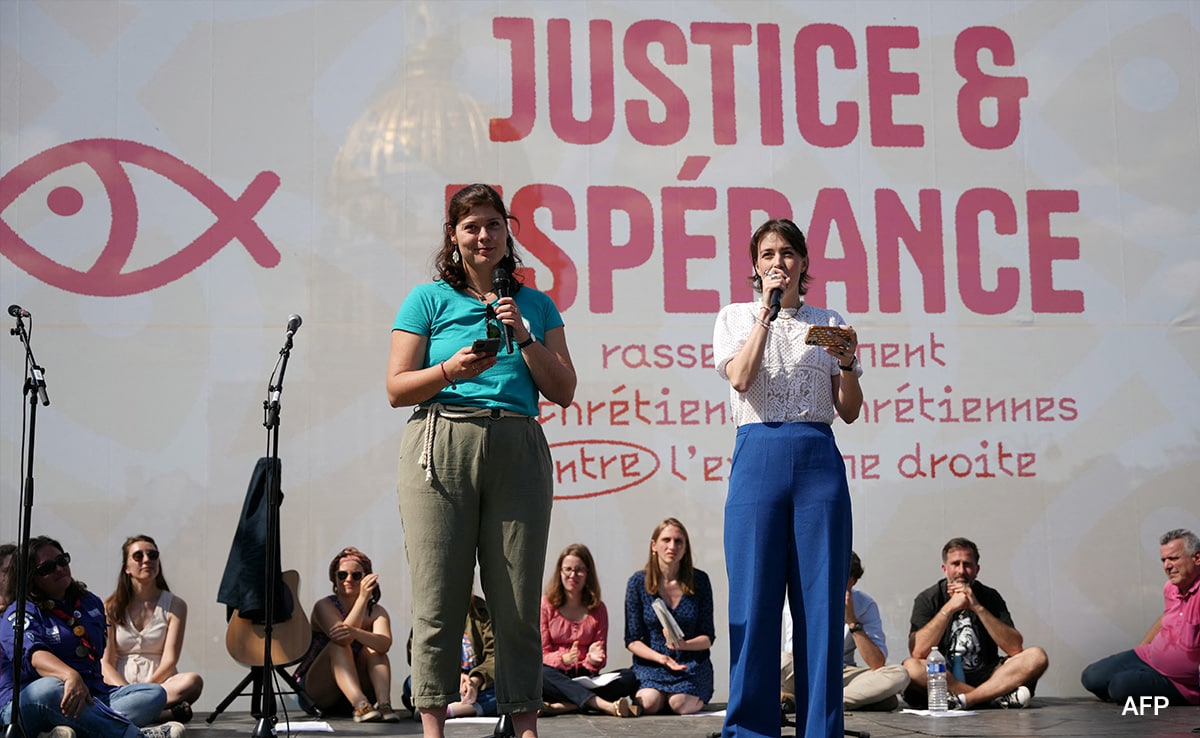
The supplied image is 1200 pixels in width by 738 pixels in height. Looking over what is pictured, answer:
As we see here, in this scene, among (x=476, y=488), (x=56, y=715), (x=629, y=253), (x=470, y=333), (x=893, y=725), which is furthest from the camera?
(x=629, y=253)

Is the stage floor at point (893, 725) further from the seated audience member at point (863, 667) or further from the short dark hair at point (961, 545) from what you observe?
the short dark hair at point (961, 545)

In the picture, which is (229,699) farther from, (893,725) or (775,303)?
(775,303)

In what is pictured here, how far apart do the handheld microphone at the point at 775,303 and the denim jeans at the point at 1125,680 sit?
3276mm

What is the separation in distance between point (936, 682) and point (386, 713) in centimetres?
220

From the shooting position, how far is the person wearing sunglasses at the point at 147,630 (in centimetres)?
489

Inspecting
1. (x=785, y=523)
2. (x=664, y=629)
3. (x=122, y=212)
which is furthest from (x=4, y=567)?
(x=785, y=523)

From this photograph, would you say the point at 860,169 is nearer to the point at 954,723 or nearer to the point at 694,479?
the point at 694,479

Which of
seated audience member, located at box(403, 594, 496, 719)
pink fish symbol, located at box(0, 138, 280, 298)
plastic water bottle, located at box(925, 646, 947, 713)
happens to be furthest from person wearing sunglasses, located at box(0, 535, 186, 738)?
plastic water bottle, located at box(925, 646, 947, 713)

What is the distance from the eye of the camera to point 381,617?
5.31 m

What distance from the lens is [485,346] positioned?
7.93ft

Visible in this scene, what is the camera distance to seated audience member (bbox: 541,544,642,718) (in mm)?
5008

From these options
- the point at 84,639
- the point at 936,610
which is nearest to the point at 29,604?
the point at 84,639

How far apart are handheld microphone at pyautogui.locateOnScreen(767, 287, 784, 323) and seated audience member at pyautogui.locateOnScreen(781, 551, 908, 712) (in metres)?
2.16

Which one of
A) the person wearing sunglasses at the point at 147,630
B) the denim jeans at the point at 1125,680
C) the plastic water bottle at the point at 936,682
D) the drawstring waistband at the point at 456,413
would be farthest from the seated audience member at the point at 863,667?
the drawstring waistband at the point at 456,413
